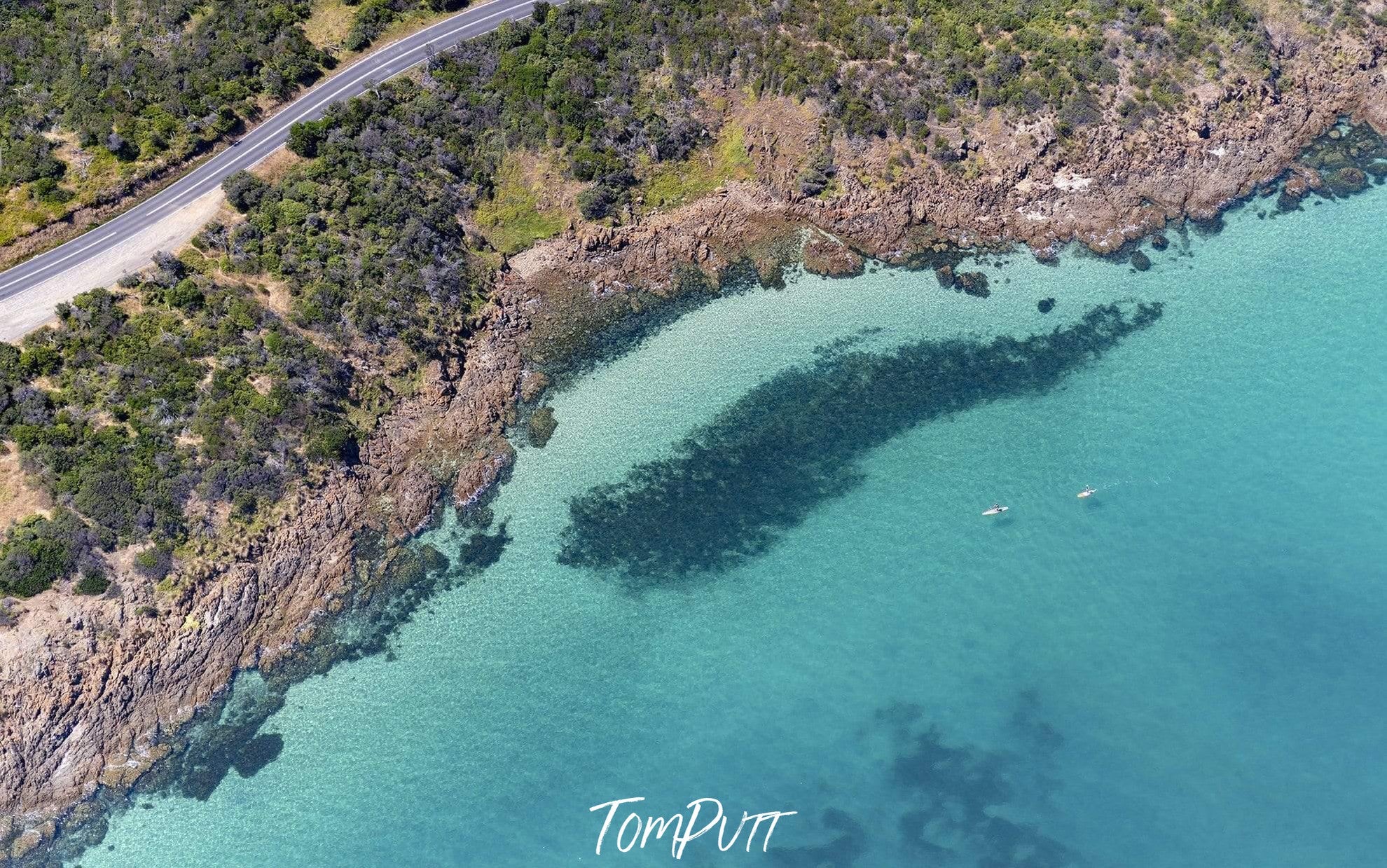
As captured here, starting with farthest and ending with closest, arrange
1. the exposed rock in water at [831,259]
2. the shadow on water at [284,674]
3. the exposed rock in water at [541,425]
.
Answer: the exposed rock in water at [831,259]
the exposed rock in water at [541,425]
the shadow on water at [284,674]

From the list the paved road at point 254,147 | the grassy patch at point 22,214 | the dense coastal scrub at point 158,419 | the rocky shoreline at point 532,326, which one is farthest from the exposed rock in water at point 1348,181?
the grassy patch at point 22,214

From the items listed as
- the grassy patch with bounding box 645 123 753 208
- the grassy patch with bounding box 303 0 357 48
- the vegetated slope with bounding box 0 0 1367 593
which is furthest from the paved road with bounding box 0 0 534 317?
the grassy patch with bounding box 645 123 753 208

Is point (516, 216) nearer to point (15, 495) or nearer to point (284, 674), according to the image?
point (284, 674)

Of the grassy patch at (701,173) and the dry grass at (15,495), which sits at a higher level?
the grassy patch at (701,173)

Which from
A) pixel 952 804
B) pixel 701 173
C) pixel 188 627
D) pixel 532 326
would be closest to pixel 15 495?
pixel 188 627

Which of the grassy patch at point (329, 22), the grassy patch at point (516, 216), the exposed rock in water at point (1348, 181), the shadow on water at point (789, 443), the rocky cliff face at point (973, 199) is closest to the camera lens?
the shadow on water at point (789, 443)

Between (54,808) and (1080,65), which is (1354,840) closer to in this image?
(1080,65)

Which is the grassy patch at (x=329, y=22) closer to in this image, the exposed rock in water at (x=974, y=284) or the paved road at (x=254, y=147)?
the paved road at (x=254, y=147)

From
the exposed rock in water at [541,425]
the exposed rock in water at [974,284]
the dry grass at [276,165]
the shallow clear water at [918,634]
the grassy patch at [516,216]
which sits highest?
the dry grass at [276,165]
